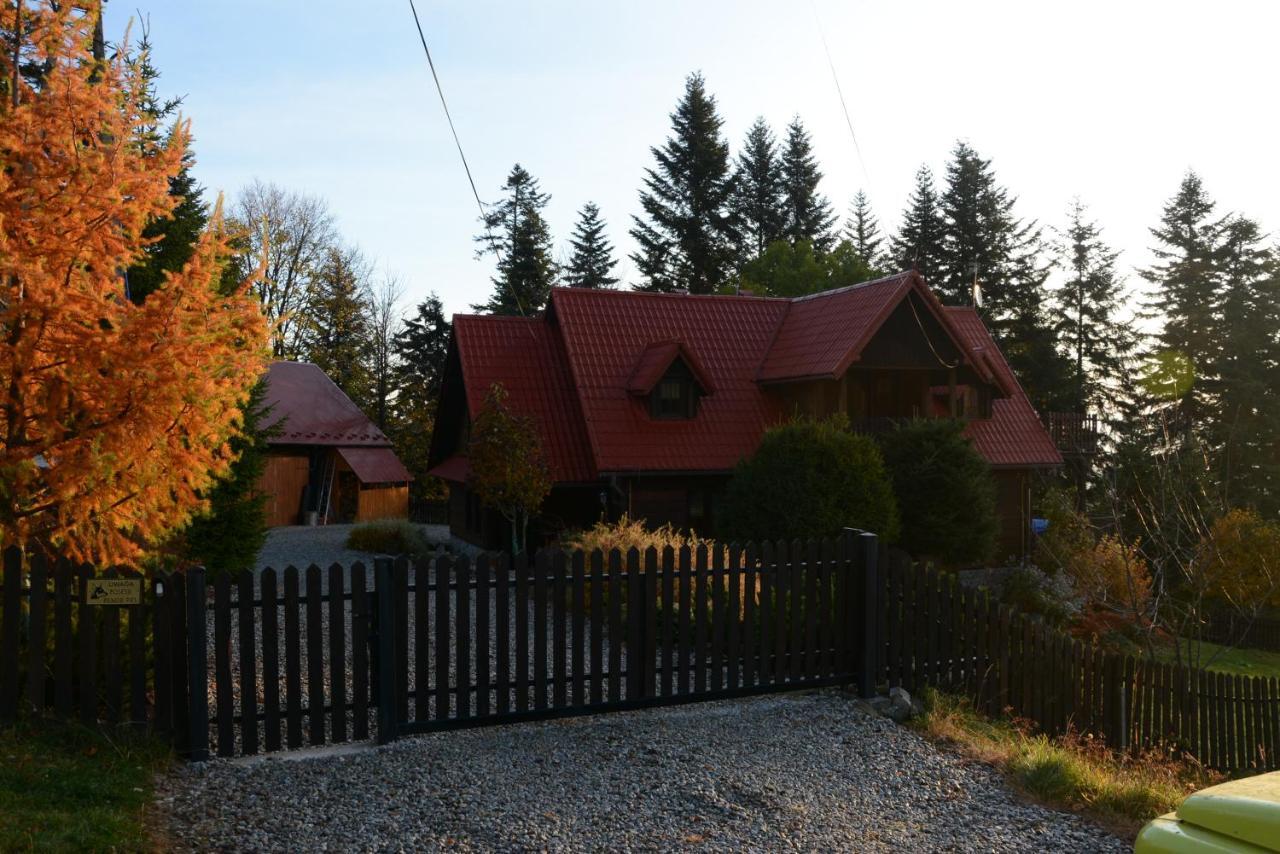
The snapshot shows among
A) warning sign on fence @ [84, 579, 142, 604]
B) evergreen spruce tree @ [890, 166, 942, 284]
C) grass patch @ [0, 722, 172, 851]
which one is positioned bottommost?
grass patch @ [0, 722, 172, 851]

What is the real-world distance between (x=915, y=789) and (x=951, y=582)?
3173mm

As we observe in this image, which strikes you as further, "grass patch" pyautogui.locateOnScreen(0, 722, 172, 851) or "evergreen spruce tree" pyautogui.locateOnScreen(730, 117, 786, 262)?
"evergreen spruce tree" pyautogui.locateOnScreen(730, 117, 786, 262)

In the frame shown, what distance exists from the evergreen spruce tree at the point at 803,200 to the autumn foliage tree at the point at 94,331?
4411cm

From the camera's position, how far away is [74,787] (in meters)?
5.95

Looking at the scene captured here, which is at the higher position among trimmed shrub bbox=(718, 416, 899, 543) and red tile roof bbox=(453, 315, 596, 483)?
red tile roof bbox=(453, 315, 596, 483)

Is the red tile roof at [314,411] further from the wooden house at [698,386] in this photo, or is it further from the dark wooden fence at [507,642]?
the dark wooden fence at [507,642]

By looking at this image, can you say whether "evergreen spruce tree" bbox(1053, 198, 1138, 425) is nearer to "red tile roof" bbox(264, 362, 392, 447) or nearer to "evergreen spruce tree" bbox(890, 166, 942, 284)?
"evergreen spruce tree" bbox(890, 166, 942, 284)

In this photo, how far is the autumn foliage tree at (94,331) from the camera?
7.56 metres

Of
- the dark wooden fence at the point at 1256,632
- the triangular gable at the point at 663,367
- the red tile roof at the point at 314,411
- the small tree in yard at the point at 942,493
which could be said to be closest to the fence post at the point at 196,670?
the triangular gable at the point at 663,367

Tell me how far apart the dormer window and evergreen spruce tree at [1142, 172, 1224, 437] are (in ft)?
97.8

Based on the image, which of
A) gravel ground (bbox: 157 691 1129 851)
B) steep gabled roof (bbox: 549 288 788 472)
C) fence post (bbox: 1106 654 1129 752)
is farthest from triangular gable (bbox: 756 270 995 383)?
gravel ground (bbox: 157 691 1129 851)

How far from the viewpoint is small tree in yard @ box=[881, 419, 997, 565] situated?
68.2 ft

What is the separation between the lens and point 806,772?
722 centimetres

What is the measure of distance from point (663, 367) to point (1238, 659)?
54.9ft
